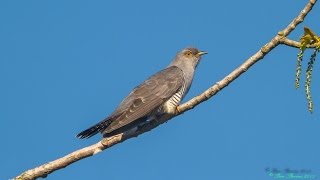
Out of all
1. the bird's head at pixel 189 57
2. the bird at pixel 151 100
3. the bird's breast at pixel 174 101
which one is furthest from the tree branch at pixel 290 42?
the bird's head at pixel 189 57

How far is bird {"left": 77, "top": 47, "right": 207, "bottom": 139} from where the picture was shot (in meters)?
4.76

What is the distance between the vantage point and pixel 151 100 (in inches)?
225

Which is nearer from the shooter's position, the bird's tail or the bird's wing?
the bird's tail

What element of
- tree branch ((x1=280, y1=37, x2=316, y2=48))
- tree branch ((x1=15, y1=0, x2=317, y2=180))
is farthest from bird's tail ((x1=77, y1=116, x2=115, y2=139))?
tree branch ((x1=280, y1=37, x2=316, y2=48))

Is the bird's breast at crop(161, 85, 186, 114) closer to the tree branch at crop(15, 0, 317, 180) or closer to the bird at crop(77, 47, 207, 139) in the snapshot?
the bird at crop(77, 47, 207, 139)

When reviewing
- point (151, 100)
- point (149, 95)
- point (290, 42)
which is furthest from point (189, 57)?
point (290, 42)

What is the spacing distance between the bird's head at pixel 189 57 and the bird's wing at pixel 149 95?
0.47m

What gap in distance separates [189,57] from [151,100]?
168cm

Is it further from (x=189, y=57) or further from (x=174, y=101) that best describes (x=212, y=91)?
(x=189, y=57)

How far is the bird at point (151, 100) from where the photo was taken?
4762mm

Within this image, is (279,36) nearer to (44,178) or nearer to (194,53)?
(44,178)

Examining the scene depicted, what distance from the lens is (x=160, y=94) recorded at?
5.83 meters

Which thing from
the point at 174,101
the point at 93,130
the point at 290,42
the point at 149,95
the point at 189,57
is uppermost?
the point at 189,57

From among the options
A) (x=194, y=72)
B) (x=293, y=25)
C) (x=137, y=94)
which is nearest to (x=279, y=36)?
(x=293, y=25)
